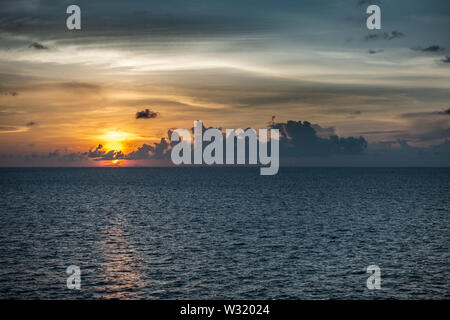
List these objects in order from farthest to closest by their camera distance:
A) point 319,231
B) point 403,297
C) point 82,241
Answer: point 319,231 → point 82,241 → point 403,297

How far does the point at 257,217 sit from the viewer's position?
93.9 m

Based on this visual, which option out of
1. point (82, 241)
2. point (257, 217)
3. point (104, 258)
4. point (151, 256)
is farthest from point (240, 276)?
point (257, 217)

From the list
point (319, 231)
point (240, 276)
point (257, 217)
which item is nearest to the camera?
point (240, 276)

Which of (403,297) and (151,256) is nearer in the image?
(403,297)

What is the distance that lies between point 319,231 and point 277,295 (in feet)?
117

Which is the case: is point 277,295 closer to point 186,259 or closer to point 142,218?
point 186,259

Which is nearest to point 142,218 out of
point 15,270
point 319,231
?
point 319,231
